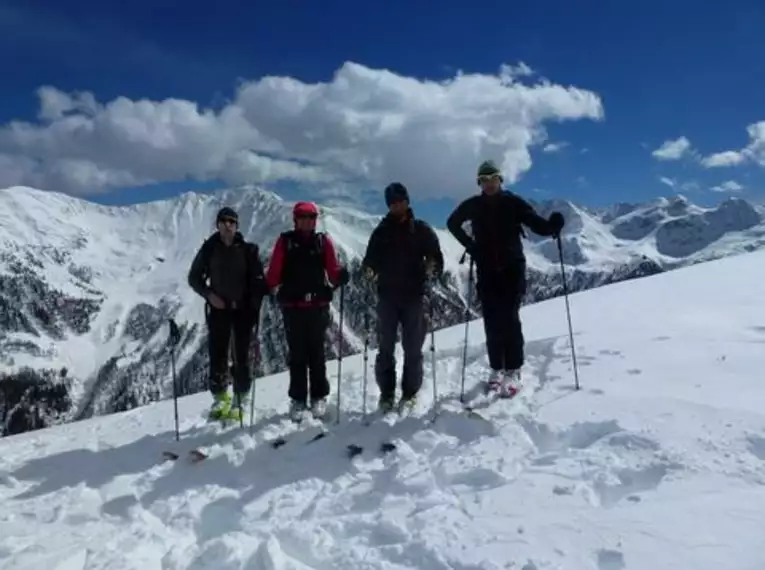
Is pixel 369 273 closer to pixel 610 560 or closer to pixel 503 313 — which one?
pixel 503 313

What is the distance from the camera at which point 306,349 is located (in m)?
10.1

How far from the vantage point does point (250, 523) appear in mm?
6766

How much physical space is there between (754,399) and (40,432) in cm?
1155

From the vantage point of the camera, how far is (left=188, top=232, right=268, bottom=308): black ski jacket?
10.3 metres

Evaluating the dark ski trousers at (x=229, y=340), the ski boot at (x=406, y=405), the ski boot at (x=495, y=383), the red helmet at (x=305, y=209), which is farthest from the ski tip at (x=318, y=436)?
the red helmet at (x=305, y=209)

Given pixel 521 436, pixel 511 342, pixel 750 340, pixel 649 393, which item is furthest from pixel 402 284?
pixel 750 340

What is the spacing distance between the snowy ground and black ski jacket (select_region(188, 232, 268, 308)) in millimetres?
2036

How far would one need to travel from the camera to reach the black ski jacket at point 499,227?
9.74 meters

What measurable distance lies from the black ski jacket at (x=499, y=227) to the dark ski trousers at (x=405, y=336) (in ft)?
3.86

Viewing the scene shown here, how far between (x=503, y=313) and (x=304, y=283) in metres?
3.03

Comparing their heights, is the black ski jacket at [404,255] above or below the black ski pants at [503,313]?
above

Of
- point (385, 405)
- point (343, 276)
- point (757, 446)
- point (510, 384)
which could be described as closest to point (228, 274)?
point (343, 276)

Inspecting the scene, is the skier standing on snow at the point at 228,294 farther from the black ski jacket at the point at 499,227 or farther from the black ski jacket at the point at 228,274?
the black ski jacket at the point at 499,227

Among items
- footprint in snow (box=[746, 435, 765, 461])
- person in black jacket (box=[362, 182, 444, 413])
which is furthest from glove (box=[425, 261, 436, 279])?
footprint in snow (box=[746, 435, 765, 461])
